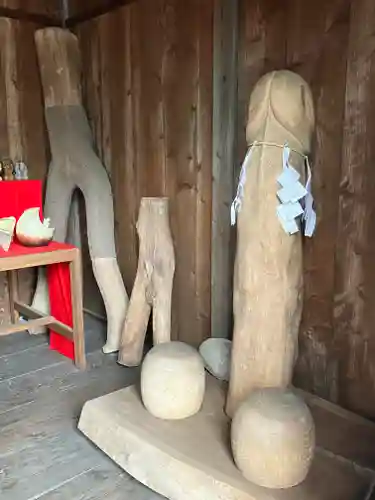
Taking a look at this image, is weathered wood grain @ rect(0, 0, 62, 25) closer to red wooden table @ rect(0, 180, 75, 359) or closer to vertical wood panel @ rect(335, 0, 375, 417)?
red wooden table @ rect(0, 180, 75, 359)

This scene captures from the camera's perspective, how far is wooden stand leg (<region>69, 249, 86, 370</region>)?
7.84 feet

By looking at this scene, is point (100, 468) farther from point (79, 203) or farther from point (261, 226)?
point (79, 203)

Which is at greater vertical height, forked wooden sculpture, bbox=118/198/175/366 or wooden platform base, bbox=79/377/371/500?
forked wooden sculpture, bbox=118/198/175/366

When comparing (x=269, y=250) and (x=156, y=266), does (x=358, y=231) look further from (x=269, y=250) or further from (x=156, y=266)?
(x=156, y=266)

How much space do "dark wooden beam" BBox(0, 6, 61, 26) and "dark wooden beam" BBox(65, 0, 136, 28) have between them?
87mm

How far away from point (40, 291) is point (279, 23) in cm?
195

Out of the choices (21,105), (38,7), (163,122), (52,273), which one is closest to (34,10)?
(38,7)

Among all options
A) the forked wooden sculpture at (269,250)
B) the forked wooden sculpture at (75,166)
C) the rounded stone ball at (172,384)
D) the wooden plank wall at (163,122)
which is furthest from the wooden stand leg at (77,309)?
the forked wooden sculpture at (269,250)

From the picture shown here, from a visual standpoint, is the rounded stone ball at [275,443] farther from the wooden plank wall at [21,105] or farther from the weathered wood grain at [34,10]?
the weathered wood grain at [34,10]

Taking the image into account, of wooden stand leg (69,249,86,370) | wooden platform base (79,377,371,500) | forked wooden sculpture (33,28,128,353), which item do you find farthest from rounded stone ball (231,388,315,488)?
forked wooden sculpture (33,28,128,353)

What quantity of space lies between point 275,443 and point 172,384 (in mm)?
455

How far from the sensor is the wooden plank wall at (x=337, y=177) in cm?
168

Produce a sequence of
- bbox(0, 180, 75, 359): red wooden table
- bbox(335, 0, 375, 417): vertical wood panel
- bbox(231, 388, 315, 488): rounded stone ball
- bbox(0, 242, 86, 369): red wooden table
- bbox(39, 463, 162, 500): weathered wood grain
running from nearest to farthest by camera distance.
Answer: bbox(231, 388, 315, 488): rounded stone ball, bbox(39, 463, 162, 500): weathered wood grain, bbox(335, 0, 375, 417): vertical wood panel, bbox(0, 242, 86, 369): red wooden table, bbox(0, 180, 75, 359): red wooden table

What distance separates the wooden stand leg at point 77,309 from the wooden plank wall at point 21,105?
874mm
